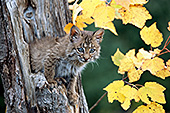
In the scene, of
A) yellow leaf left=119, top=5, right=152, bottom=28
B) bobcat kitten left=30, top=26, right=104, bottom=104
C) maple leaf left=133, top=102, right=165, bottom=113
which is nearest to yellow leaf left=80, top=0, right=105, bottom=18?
yellow leaf left=119, top=5, right=152, bottom=28

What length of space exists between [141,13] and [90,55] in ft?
2.13

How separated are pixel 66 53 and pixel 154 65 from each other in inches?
30.7

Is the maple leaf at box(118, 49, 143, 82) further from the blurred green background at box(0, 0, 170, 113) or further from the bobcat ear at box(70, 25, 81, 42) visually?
the blurred green background at box(0, 0, 170, 113)

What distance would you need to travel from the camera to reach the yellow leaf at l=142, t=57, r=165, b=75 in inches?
70.7

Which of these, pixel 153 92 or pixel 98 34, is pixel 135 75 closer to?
pixel 153 92

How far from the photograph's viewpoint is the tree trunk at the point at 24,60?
1841mm

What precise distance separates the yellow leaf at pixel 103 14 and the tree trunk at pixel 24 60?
50 centimetres

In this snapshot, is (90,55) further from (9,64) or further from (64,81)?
(9,64)

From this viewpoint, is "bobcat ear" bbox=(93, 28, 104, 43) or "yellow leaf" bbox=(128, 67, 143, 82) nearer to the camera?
"yellow leaf" bbox=(128, 67, 143, 82)

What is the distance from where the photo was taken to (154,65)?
1805 mm

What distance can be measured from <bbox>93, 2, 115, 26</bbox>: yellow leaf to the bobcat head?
47 centimetres

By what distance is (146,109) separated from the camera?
1.86 metres

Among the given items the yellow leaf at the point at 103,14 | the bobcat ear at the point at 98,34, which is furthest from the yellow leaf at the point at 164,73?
the bobcat ear at the point at 98,34

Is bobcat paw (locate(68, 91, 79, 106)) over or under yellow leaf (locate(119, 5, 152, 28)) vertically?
under
